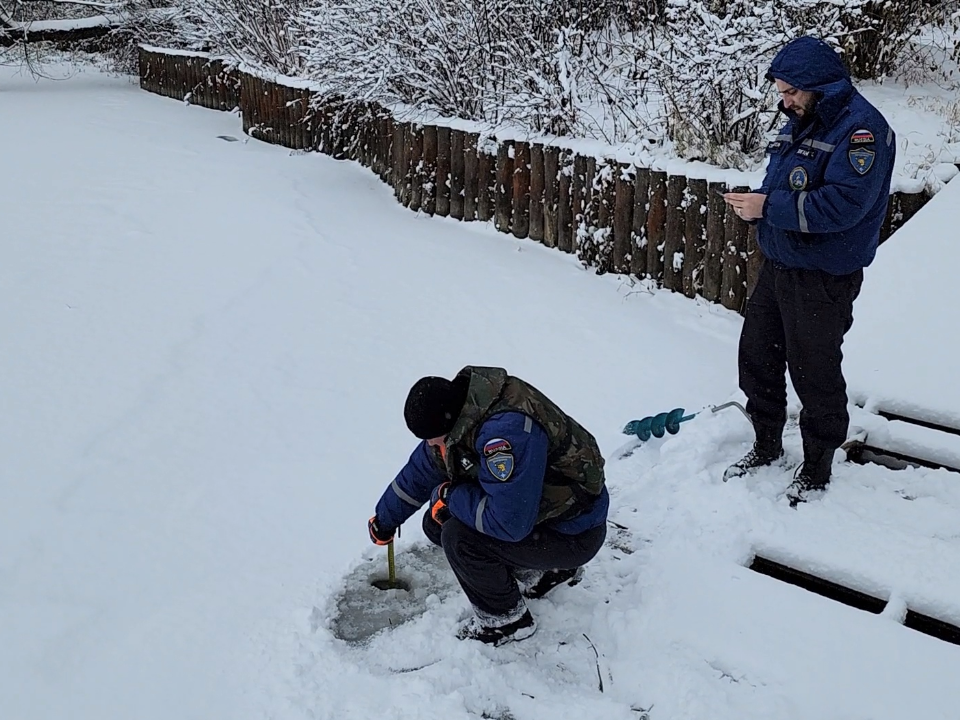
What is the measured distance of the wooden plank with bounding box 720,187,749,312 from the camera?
19.6 feet

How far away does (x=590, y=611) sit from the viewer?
3.30 m

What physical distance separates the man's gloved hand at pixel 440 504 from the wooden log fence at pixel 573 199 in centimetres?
335

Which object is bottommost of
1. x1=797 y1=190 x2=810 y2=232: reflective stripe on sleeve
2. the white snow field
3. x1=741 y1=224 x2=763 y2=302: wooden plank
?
the white snow field

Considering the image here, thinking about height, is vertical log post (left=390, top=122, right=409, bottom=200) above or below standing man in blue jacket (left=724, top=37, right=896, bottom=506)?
below

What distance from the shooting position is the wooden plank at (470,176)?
322 inches

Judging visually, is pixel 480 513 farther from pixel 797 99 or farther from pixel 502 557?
pixel 797 99

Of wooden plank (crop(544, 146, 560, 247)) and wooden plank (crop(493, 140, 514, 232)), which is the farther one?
wooden plank (crop(493, 140, 514, 232))

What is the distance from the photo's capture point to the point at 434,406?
2893 mm

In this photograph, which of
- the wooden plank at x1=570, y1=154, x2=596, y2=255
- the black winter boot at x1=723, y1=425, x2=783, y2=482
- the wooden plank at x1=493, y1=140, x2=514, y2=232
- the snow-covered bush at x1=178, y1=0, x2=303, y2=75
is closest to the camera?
the black winter boot at x1=723, y1=425, x2=783, y2=482

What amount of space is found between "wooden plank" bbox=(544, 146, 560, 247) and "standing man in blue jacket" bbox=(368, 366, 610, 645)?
4.48 meters

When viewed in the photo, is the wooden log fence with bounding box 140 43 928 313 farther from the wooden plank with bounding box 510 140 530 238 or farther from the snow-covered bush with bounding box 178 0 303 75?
the snow-covered bush with bounding box 178 0 303 75

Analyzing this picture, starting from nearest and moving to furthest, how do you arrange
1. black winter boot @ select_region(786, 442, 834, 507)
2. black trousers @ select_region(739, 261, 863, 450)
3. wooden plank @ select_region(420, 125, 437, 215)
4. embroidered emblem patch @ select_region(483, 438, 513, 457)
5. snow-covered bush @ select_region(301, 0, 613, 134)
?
embroidered emblem patch @ select_region(483, 438, 513, 457), black trousers @ select_region(739, 261, 863, 450), black winter boot @ select_region(786, 442, 834, 507), snow-covered bush @ select_region(301, 0, 613, 134), wooden plank @ select_region(420, 125, 437, 215)

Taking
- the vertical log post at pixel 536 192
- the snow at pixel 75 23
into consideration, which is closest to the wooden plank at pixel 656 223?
the vertical log post at pixel 536 192

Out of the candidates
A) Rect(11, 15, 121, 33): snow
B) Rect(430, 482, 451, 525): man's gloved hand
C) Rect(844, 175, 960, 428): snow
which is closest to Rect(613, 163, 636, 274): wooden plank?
Rect(844, 175, 960, 428): snow
